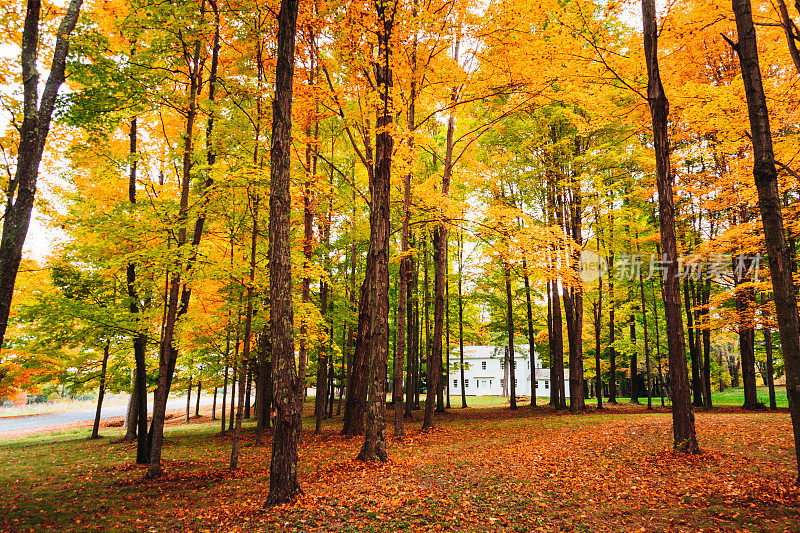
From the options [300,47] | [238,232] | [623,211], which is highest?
[300,47]

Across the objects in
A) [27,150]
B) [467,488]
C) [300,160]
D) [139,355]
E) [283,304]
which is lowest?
[467,488]

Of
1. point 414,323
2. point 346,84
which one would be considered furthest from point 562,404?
point 346,84

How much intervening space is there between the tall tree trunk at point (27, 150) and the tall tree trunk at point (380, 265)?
5649mm

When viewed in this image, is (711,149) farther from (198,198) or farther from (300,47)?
(198,198)

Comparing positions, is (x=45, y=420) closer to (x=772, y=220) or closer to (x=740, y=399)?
(x=772, y=220)

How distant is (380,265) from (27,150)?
6.41m

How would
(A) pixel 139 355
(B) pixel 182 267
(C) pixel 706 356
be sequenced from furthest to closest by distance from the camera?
(C) pixel 706 356
(A) pixel 139 355
(B) pixel 182 267

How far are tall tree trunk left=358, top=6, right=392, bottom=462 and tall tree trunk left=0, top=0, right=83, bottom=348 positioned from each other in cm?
565

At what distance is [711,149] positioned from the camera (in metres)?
14.4

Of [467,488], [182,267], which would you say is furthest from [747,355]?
[182,267]

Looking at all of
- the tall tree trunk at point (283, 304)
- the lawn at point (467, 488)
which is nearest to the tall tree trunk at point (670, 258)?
the lawn at point (467, 488)

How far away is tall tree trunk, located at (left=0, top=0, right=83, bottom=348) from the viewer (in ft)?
18.6

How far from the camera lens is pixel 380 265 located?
9453 millimetres

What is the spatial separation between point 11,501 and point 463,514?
8.64m
